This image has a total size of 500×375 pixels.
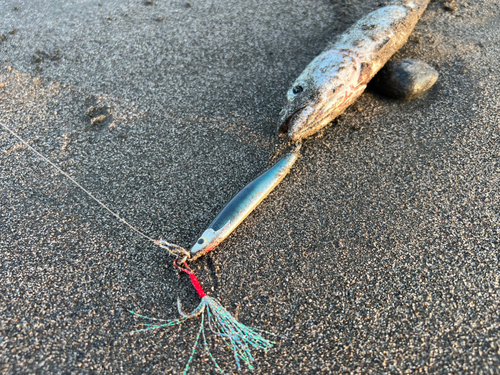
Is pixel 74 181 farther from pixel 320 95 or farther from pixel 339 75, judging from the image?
pixel 339 75

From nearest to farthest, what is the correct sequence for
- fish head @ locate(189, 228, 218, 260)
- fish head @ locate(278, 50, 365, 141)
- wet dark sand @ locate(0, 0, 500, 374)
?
wet dark sand @ locate(0, 0, 500, 374)
fish head @ locate(189, 228, 218, 260)
fish head @ locate(278, 50, 365, 141)

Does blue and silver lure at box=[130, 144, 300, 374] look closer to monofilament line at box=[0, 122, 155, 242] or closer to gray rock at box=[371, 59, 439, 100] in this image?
monofilament line at box=[0, 122, 155, 242]

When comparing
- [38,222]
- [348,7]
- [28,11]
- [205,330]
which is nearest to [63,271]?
[38,222]

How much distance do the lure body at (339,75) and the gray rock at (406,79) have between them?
15cm

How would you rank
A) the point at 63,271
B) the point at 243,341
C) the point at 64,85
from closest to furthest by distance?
1. the point at 243,341
2. the point at 63,271
3. the point at 64,85

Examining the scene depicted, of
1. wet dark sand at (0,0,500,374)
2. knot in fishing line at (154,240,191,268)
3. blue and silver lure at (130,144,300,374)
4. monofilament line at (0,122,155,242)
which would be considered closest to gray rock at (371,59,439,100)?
wet dark sand at (0,0,500,374)

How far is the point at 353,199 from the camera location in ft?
10.0

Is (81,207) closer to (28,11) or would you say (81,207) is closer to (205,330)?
(205,330)

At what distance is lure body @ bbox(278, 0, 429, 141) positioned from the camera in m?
3.28

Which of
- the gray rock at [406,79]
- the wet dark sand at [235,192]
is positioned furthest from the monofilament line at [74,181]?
the gray rock at [406,79]

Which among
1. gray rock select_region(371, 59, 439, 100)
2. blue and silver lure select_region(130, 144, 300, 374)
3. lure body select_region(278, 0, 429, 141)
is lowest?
blue and silver lure select_region(130, 144, 300, 374)

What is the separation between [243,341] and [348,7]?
188 inches

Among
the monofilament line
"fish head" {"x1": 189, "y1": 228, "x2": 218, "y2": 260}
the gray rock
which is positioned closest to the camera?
"fish head" {"x1": 189, "y1": 228, "x2": 218, "y2": 260}

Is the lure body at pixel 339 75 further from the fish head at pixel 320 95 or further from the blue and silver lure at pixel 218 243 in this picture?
the blue and silver lure at pixel 218 243
